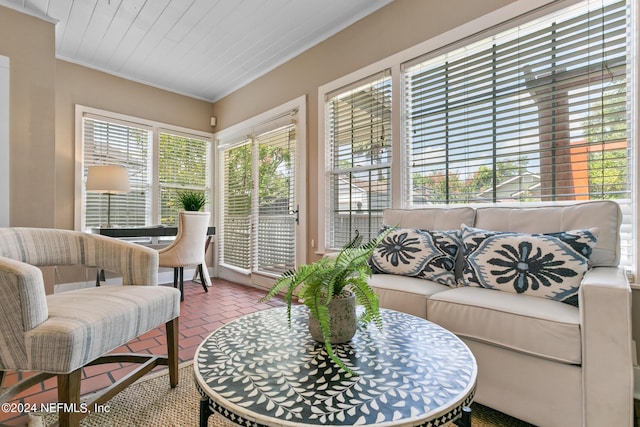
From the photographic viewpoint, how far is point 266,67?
3.90m

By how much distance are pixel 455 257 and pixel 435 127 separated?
1051mm

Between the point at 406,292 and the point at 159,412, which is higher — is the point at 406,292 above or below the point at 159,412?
above

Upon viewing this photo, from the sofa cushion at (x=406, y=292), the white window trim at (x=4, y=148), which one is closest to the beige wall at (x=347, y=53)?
the sofa cushion at (x=406, y=292)

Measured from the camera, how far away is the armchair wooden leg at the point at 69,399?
1069mm

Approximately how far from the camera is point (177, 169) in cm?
461

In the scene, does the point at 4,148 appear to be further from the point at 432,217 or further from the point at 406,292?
the point at 432,217

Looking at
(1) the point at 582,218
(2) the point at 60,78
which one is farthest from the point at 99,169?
(1) the point at 582,218

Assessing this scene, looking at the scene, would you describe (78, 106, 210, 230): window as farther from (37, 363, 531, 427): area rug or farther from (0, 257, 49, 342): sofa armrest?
(0, 257, 49, 342): sofa armrest

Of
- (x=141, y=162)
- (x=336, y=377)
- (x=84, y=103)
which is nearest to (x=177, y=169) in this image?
(x=141, y=162)

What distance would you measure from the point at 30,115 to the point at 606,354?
4006 millimetres

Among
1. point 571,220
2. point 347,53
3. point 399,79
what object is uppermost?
point 347,53

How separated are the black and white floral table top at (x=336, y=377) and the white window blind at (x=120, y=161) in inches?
143

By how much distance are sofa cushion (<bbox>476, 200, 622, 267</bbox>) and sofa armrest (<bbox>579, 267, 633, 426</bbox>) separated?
1.59 feet

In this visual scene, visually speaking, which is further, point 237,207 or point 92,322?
point 237,207
